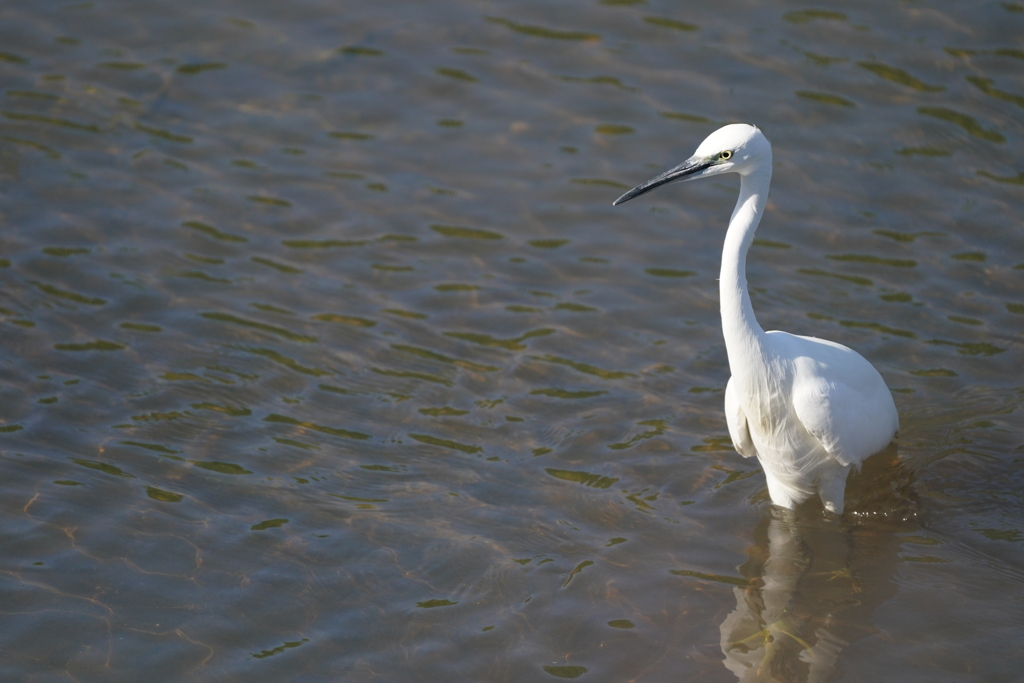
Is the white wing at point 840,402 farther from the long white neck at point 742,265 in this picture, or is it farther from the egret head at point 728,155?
the egret head at point 728,155

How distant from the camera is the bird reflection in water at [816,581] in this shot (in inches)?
167

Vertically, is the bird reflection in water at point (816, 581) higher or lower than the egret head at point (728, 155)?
lower

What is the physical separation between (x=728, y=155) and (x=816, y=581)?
6.74 feet

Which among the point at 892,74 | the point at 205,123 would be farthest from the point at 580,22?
the point at 205,123

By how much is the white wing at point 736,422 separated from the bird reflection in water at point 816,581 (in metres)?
0.41

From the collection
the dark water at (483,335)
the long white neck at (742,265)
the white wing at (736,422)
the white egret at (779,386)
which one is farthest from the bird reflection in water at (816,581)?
the long white neck at (742,265)

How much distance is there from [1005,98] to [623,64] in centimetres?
295

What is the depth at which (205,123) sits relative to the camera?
769 cm

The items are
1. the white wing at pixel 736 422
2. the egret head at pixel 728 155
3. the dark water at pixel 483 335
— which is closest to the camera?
the egret head at pixel 728 155

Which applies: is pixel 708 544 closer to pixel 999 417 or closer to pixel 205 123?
pixel 999 417

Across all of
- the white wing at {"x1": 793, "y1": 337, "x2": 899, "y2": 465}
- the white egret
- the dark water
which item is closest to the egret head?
the white egret

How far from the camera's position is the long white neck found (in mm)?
4242

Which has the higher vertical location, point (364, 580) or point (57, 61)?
point (57, 61)

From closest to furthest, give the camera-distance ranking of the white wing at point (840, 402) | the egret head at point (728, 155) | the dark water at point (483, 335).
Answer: the egret head at point (728, 155)
the dark water at point (483, 335)
the white wing at point (840, 402)
